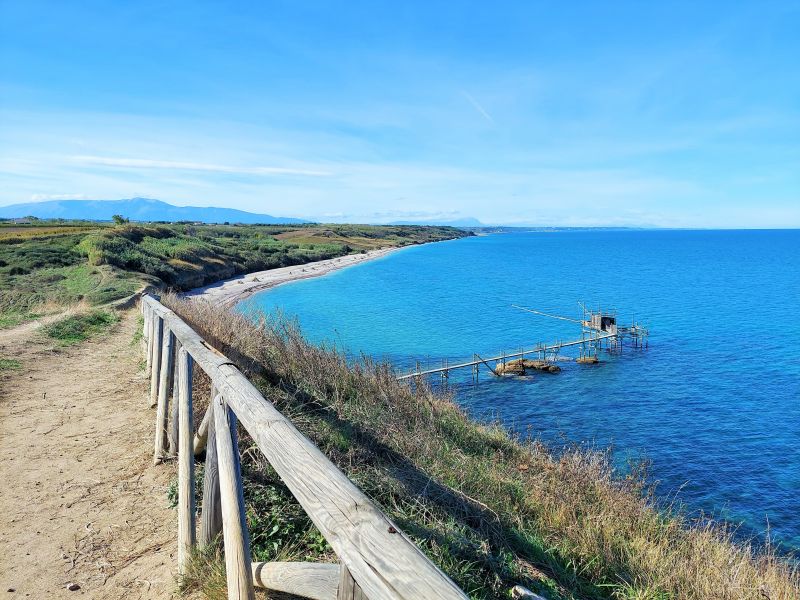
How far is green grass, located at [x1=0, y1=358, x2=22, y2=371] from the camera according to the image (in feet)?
31.8

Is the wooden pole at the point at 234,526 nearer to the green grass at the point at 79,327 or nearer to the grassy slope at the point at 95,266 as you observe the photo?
the green grass at the point at 79,327

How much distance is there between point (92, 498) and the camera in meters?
5.04

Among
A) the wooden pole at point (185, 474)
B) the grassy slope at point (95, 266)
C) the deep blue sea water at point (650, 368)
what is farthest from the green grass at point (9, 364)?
the wooden pole at point (185, 474)

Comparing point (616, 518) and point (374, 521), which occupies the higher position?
point (374, 521)

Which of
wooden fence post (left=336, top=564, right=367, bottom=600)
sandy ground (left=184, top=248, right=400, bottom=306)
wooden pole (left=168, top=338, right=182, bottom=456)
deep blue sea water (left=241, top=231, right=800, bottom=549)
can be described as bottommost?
deep blue sea water (left=241, top=231, right=800, bottom=549)

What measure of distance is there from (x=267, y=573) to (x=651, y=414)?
2315cm

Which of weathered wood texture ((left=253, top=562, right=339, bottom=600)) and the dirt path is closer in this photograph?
weathered wood texture ((left=253, top=562, right=339, bottom=600))

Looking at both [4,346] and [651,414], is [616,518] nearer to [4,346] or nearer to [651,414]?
[4,346]

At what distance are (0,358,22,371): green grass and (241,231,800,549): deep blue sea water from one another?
18.5ft

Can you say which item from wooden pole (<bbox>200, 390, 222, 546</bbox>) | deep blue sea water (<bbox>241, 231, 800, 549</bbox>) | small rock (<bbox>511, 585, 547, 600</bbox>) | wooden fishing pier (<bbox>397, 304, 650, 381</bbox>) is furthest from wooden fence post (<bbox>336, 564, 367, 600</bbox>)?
wooden fishing pier (<bbox>397, 304, 650, 381</bbox>)

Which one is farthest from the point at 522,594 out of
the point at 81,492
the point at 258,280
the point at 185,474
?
the point at 258,280

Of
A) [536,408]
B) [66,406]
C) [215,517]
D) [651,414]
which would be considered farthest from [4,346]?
[651,414]

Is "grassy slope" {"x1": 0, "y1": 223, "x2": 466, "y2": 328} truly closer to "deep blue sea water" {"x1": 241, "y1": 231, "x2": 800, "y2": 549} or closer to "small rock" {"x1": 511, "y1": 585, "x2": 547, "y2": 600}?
"deep blue sea water" {"x1": 241, "y1": 231, "x2": 800, "y2": 549}

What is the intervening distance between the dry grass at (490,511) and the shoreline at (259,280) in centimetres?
1795
